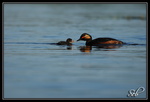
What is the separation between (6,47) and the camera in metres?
18.3

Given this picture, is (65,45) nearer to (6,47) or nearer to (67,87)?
(6,47)

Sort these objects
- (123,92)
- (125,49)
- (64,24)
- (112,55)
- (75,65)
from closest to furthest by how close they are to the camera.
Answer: (123,92)
(75,65)
(112,55)
(125,49)
(64,24)

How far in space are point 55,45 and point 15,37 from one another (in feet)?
10.9

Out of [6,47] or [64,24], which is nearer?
[6,47]

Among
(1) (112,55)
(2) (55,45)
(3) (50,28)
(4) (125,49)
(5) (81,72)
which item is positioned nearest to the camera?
(5) (81,72)

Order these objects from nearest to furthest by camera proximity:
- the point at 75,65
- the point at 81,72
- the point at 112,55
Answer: the point at 81,72
the point at 75,65
the point at 112,55

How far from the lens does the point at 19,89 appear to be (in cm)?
1137

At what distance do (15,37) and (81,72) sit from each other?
9.29 metres

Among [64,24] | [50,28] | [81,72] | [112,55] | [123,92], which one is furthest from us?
[64,24]

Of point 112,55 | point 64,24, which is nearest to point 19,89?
point 112,55

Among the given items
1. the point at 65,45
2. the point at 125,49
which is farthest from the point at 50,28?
the point at 125,49

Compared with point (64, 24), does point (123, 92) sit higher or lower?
lower

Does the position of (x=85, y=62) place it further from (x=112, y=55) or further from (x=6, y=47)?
(x=6, y=47)

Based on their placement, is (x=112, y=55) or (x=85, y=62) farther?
(x=112, y=55)
